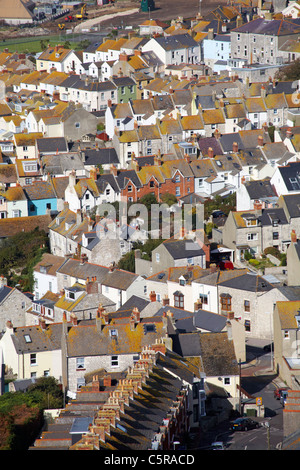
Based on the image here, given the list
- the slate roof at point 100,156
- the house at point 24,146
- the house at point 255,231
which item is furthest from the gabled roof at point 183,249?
the house at point 24,146

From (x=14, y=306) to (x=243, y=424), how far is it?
21.6 metres

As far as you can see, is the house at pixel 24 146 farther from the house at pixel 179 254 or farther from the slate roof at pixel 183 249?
the slate roof at pixel 183 249

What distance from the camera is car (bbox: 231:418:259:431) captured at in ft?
161

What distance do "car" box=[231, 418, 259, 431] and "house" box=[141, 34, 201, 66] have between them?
218 ft

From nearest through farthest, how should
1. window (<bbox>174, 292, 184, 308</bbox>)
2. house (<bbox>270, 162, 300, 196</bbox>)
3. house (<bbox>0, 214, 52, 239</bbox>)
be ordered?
1. window (<bbox>174, 292, 184, 308</bbox>)
2. house (<bbox>270, 162, 300, 196</bbox>)
3. house (<bbox>0, 214, 52, 239</bbox>)

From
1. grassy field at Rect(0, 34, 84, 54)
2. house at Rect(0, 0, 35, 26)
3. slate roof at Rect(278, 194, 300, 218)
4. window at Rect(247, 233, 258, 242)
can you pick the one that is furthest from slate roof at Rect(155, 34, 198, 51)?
house at Rect(0, 0, 35, 26)

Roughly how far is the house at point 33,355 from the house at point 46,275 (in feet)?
32.1

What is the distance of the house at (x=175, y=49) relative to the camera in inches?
4387

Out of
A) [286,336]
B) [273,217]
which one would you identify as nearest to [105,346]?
[286,336]

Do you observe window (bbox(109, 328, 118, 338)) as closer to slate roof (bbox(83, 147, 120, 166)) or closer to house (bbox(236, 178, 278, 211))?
house (bbox(236, 178, 278, 211))

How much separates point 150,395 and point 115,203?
108 feet

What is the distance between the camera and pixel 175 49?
112m

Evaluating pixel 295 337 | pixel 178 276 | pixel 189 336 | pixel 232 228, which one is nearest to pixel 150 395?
pixel 189 336

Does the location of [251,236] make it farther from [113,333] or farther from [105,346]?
[105,346]
